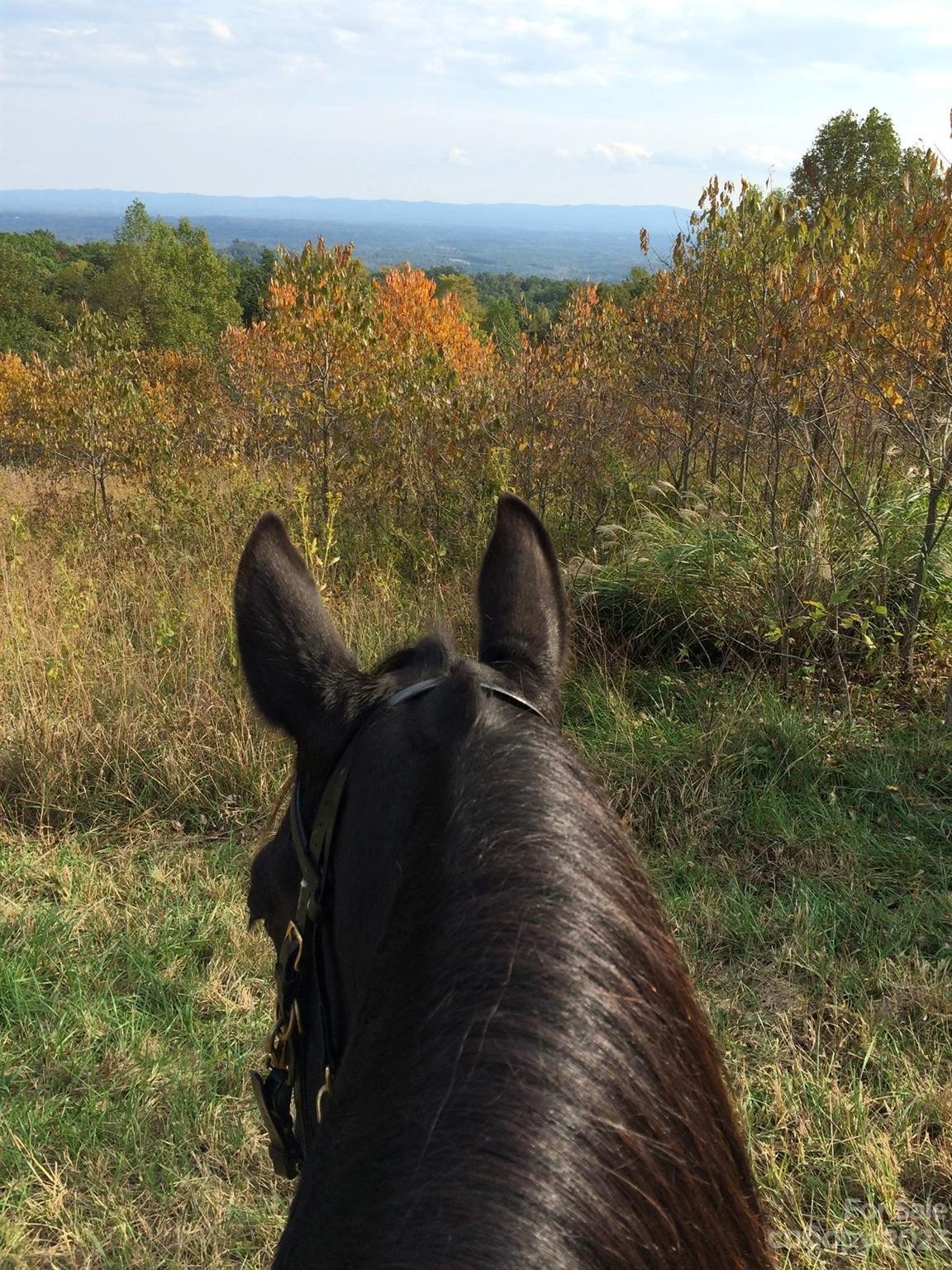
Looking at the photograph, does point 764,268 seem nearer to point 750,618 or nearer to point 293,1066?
point 750,618

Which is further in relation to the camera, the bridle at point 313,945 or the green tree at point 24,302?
the green tree at point 24,302

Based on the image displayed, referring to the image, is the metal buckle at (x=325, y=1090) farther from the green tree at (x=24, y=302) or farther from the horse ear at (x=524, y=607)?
the green tree at (x=24, y=302)

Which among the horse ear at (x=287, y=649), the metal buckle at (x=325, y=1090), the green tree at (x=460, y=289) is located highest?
the green tree at (x=460, y=289)

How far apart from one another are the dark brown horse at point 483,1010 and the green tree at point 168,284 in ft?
145

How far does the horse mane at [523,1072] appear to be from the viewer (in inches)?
27.3

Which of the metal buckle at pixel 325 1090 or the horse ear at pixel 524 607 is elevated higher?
the horse ear at pixel 524 607

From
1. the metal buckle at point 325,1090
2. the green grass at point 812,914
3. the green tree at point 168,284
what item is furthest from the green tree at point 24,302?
the metal buckle at point 325,1090

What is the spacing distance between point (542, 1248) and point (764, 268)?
5402mm

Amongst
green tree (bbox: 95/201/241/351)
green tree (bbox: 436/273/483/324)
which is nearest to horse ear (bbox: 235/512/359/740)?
green tree (bbox: 95/201/241/351)

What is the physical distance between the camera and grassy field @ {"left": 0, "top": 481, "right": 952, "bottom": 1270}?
2297 mm

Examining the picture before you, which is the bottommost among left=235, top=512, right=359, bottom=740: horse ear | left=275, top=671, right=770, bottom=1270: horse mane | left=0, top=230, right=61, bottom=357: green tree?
left=275, top=671, right=770, bottom=1270: horse mane

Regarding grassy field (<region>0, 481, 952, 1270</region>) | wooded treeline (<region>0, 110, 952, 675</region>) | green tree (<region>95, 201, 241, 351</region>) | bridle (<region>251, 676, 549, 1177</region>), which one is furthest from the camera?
green tree (<region>95, 201, 241, 351</region>)

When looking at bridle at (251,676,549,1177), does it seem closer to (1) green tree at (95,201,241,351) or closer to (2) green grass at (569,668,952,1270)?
(2) green grass at (569,668,952,1270)

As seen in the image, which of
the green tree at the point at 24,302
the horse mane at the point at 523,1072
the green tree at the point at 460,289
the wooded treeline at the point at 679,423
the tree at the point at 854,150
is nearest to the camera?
the horse mane at the point at 523,1072
